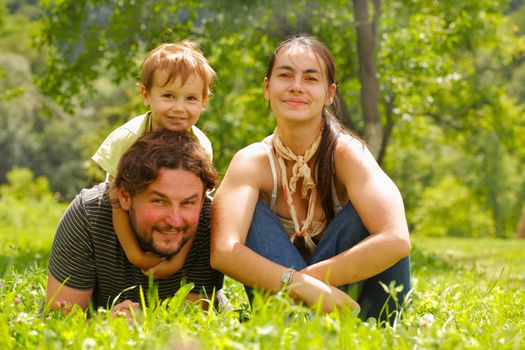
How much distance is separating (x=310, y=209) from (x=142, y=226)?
2.80 ft

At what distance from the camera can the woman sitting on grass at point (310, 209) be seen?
2920mm

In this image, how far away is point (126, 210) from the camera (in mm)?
3014

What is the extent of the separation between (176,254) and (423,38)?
8.10m

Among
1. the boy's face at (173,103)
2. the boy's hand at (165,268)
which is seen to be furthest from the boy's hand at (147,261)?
the boy's face at (173,103)

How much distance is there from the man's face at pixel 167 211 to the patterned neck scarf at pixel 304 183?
0.52 meters

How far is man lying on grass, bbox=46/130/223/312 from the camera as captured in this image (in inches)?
114

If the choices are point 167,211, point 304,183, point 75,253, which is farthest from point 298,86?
point 75,253

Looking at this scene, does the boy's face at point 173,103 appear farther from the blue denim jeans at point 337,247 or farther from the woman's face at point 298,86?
the blue denim jeans at point 337,247

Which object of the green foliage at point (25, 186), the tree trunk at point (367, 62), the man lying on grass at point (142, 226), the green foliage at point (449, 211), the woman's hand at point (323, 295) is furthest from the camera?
the green foliage at point (449, 211)

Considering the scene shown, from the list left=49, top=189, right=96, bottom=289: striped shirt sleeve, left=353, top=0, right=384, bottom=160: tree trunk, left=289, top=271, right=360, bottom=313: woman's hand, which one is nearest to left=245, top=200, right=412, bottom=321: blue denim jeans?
left=289, top=271, right=360, bottom=313: woman's hand

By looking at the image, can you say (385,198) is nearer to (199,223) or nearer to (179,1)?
(199,223)

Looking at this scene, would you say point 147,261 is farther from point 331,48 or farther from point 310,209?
point 331,48

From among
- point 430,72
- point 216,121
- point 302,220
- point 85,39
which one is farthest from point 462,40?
point 302,220

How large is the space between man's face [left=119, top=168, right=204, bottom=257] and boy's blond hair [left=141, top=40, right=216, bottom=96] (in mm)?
792
